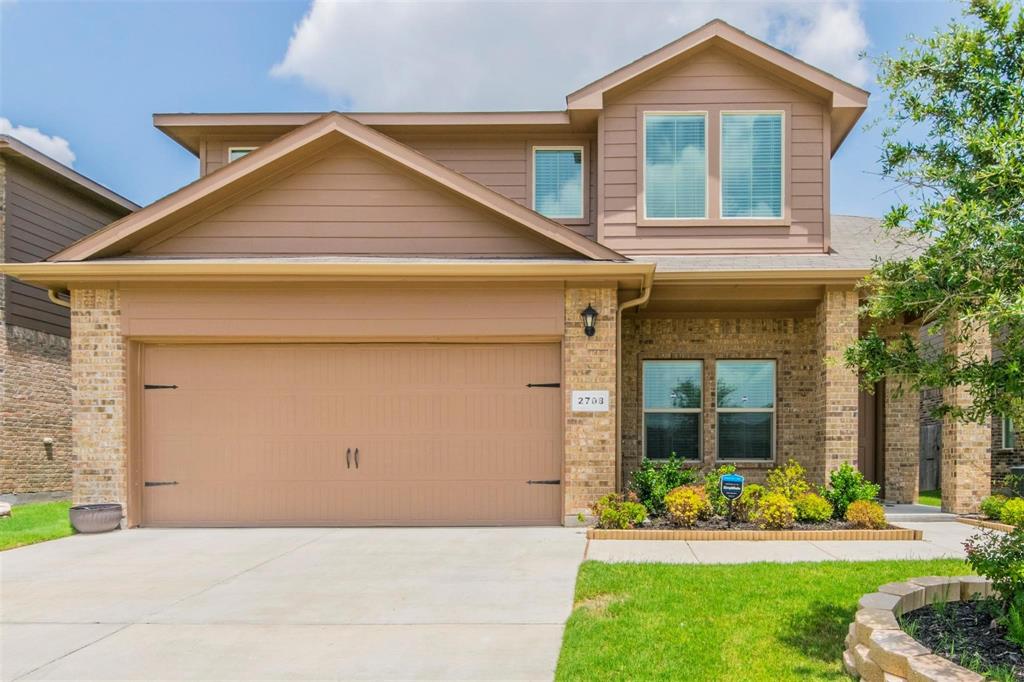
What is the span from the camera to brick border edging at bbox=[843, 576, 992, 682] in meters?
3.69

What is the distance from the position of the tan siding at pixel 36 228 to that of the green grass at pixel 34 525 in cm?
351

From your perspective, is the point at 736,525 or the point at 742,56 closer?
the point at 736,525

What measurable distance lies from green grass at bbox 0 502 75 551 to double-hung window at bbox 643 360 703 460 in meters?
8.34

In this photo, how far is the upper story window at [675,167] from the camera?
11.7 metres

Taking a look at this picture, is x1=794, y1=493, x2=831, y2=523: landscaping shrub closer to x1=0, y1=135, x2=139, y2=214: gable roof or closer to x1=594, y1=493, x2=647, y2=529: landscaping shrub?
x1=594, y1=493, x2=647, y2=529: landscaping shrub

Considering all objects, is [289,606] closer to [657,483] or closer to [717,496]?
[657,483]

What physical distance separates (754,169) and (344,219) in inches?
249

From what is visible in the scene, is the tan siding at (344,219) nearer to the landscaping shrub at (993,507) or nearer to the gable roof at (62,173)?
the gable roof at (62,173)

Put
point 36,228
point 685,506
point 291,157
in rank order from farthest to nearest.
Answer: point 36,228 < point 291,157 < point 685,506

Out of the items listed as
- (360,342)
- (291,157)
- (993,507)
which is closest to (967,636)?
(993,507)

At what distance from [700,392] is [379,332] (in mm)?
5353

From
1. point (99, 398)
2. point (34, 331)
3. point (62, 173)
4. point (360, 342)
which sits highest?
point (62, 173)

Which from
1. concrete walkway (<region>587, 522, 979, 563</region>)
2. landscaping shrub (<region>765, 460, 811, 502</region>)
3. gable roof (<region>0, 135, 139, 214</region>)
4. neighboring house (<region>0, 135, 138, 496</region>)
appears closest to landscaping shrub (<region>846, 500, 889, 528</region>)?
concrete walkway (<region>587, 522, 979, 563</region>)

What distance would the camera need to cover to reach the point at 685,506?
9.08 m
